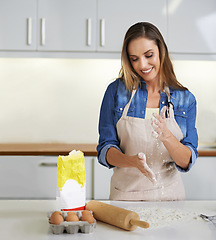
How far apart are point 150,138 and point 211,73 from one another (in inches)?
68.3

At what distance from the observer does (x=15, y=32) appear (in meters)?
2.82

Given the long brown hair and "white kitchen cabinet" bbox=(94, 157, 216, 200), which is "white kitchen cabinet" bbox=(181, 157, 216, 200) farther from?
the long brown hair

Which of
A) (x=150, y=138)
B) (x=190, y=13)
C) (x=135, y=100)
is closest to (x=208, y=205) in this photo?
(x=150, y=138)

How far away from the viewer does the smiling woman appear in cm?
159

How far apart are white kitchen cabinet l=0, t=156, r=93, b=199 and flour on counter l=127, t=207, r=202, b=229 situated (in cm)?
141

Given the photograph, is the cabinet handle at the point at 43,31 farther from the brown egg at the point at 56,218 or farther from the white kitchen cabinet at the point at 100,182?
the brown egg at the point at 56,218

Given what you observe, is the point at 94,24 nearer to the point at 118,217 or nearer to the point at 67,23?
the point at 67,23

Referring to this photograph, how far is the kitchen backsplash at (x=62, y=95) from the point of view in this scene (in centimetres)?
312

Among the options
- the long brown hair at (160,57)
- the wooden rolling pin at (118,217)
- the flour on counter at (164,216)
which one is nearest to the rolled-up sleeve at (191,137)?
the long brown hair at (160,57)

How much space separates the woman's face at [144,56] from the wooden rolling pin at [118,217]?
739mm

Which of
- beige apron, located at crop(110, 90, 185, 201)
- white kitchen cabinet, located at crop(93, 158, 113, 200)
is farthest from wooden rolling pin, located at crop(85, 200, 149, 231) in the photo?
white kitchen cabinet, located at crop(93, 158, 113, 200)

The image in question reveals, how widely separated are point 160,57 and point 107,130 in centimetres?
43

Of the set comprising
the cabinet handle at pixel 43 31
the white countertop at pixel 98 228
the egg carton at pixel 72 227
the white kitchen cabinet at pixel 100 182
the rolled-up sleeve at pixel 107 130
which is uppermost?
the cabinet handle at pixel 43 31

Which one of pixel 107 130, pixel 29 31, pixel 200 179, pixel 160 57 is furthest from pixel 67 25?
pixel 200 179
